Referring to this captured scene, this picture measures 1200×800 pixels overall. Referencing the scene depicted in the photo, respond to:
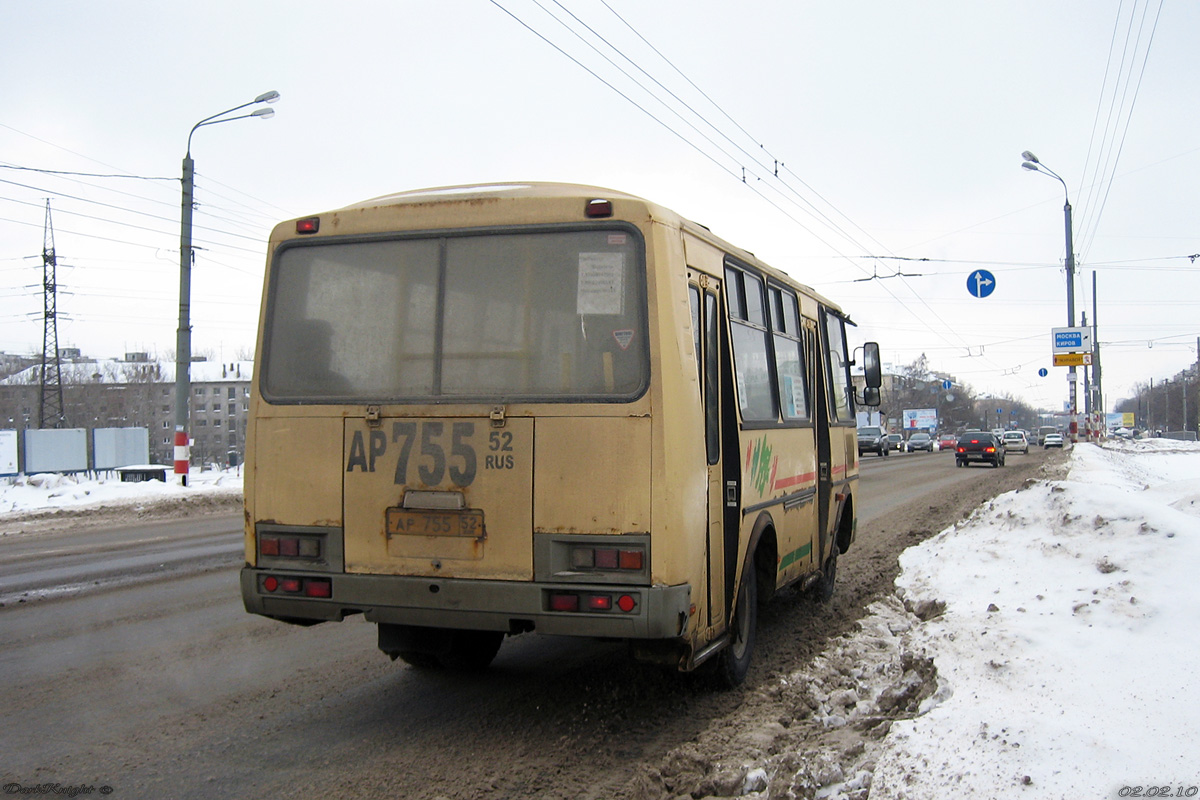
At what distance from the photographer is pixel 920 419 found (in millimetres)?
104438

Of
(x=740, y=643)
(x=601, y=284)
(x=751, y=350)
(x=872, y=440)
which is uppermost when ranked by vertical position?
(x=601, y=284)

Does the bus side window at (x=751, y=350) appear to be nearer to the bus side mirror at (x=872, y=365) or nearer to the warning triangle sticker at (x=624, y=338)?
the warning triangle sticker at (x=624, y=338)

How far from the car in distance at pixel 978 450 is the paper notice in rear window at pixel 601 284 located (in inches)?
1520

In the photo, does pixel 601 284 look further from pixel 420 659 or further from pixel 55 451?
pixel 55 451

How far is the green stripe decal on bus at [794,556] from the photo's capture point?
21.5 ft

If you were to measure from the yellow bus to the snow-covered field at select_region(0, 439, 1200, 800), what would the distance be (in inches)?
37.6

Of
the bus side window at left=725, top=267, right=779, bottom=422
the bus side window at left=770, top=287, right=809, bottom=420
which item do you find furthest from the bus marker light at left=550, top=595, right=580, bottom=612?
the bus side window at left=770, top=287, right=809, bottom=420

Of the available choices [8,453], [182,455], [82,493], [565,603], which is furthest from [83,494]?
[565,603]

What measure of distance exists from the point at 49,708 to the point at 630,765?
3.32 m

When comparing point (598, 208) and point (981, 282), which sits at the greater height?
point (981, 282)

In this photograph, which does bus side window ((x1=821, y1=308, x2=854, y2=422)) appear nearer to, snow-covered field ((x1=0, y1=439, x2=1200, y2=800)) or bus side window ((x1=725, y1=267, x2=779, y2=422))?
snow-covered field ((x1=0, y1=439, x2=1200, y2=800))

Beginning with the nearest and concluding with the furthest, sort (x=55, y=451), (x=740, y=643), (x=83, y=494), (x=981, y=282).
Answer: (x=740, y=643) < (x=83, y=494) < (x=55, y=451) < (x=981, y=282)

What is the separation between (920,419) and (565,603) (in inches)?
4193

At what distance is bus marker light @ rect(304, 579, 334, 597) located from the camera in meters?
4.78
